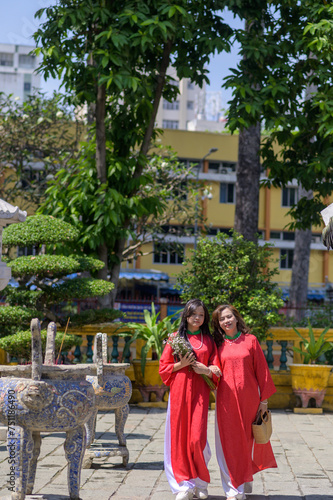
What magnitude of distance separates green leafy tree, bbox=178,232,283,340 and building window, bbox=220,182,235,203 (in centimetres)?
2558

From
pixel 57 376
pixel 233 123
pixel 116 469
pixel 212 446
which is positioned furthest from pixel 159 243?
pixel 57 376

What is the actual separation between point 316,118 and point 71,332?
483cm

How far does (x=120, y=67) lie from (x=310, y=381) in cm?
500

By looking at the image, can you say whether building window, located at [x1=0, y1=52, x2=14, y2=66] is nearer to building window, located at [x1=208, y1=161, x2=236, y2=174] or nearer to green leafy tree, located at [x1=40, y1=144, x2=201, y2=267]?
building window, located at [x1=208, y1=161, x2=236, y2=174]

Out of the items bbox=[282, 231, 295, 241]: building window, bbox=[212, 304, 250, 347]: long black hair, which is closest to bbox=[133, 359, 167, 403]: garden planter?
bbox=[212, 304, 250, 347]: long black hair

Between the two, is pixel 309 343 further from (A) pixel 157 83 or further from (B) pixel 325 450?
(A) pixel 157 83

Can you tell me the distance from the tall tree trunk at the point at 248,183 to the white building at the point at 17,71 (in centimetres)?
5063

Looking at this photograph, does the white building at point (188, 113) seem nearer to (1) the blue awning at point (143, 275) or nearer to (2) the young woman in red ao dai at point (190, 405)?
(1) the blue awning at point (143, 275)

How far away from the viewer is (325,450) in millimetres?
7309

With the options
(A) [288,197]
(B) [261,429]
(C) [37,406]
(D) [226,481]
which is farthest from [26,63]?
(C) [37,406]

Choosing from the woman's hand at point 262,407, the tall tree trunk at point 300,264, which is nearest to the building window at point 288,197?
the tall tree trunk at point 300,264

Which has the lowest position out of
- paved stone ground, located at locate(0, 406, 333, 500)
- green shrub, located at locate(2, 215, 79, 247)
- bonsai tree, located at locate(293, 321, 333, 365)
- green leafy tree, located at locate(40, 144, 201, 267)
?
paved stone ground, located at locate(0, 406, 333, 500)

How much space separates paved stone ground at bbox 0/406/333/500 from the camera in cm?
536

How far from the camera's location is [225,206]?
3569cm
